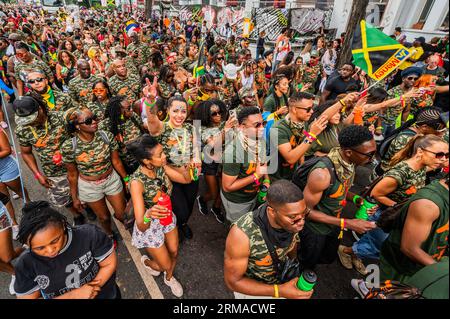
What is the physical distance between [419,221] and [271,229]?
109cm

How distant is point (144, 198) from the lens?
282 centimetres

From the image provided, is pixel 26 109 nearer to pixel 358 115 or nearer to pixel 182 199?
pixel 182 199

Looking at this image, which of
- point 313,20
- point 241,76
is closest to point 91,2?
point 313,20

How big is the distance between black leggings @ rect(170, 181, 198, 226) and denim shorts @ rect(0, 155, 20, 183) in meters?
2.42

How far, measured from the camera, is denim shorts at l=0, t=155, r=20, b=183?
12.0ft

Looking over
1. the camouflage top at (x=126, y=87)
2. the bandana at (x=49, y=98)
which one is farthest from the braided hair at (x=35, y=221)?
the camouflage top at (x=126, y=87)

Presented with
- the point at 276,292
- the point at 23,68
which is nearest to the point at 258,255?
the point at 276,292

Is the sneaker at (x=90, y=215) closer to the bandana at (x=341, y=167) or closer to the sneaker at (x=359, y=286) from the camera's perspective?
the bandana at (x=341, y=167)

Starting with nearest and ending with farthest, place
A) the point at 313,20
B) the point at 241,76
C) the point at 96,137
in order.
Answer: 1. the point at 96,137
2. the point at 241,76
3. the point at 313,20

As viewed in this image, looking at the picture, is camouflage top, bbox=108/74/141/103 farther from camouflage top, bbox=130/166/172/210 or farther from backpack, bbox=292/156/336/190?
backpack, bbox=292/156/336/190

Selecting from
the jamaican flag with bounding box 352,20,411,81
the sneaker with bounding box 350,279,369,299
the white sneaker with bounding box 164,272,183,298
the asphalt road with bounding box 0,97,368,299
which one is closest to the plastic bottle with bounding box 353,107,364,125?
the jamaican flag with bounding box 352,20,411,81

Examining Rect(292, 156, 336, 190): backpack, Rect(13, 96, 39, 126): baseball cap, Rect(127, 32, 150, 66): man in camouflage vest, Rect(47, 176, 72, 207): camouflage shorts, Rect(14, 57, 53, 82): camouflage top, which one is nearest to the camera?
Rect(292, 156, 336, 190): backpack
